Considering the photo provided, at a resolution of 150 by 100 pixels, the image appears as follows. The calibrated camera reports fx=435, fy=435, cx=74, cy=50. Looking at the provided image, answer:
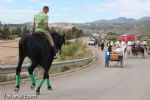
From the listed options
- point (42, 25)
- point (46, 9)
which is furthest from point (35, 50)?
point (46, 9)

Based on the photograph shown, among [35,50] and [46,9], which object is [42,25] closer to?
[46,9]

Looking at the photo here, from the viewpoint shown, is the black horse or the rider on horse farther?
the rider on horse

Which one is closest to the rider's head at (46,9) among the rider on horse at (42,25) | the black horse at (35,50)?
the rider on horse at (42,25)

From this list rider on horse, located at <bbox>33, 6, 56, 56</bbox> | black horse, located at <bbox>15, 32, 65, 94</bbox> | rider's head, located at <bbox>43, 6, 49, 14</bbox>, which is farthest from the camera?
rider's head, located at <bbox>43, 6, 49, 14</bbox>

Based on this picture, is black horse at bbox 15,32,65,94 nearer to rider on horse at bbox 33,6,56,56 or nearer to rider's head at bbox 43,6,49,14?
rider on horse at bbox 33,6,56,56

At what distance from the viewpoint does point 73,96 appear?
1232 cm

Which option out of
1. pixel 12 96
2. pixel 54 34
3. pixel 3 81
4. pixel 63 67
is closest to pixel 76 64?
pixel 63 67

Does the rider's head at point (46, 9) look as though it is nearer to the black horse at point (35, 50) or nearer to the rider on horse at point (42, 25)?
the rider on horse at point (42, 25)

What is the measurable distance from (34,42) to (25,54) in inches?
24.9

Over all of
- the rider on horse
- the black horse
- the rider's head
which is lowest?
the black horse

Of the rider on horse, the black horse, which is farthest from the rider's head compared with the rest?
the black horse

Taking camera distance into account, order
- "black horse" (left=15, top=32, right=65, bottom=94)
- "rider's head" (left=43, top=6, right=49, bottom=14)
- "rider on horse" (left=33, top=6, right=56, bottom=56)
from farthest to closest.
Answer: "rider's head" (left=43, top=6, right=49, bottom=14) < "rider on horse" (left=33, top=6, right=56, bottom=56) < "black horse" (left=15, top=32, right=65, bottom=94)

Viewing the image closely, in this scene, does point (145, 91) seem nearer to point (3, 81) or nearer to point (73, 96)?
point (73, 96)

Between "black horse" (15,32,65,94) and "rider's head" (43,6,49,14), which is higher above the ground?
"rider's head" (43,6,49,14)
